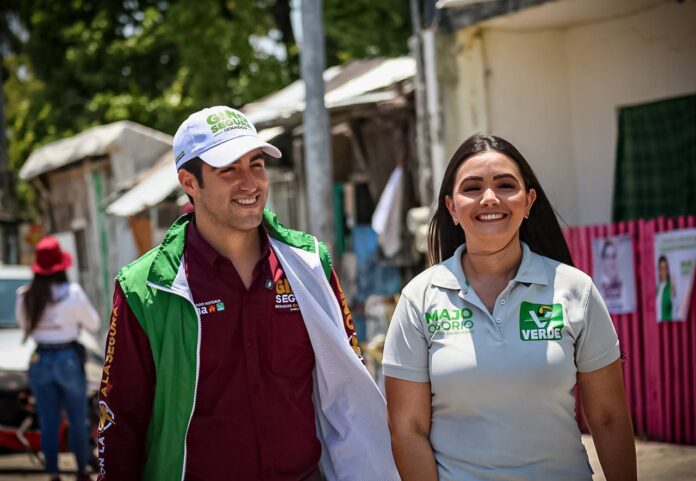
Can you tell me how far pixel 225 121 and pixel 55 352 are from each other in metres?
5.51

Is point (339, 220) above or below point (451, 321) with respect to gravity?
above

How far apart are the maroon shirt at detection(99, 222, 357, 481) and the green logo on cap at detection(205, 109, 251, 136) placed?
0.51 meters

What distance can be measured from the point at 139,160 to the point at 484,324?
16.4 metres

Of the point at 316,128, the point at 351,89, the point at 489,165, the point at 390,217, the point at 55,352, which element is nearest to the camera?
the point at 489,165

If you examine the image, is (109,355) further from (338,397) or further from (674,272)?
(674,272)

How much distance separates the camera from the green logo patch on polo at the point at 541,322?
3.20 meters

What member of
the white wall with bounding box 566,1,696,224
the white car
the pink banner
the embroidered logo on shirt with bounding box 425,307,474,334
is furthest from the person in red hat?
the embroidered logo on shirt with bounding box 425,307,474,334

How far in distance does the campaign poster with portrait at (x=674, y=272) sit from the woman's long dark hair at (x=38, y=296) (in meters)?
4.79

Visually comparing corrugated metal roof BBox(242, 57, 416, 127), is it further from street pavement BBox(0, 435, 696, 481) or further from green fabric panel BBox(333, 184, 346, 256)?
street pavement BBox(0, 435, 696, 481)

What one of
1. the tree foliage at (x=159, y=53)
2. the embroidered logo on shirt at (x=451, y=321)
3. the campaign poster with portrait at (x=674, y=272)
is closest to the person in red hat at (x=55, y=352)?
the campaign poster with portrait at (x=674, y=272)

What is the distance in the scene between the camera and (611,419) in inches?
130

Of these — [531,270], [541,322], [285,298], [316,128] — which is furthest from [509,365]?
[316,128]

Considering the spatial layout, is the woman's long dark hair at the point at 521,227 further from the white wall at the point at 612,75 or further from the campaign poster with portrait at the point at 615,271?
the white wall at the point at 612,75

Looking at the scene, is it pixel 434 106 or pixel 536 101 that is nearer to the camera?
pixel 434 106
